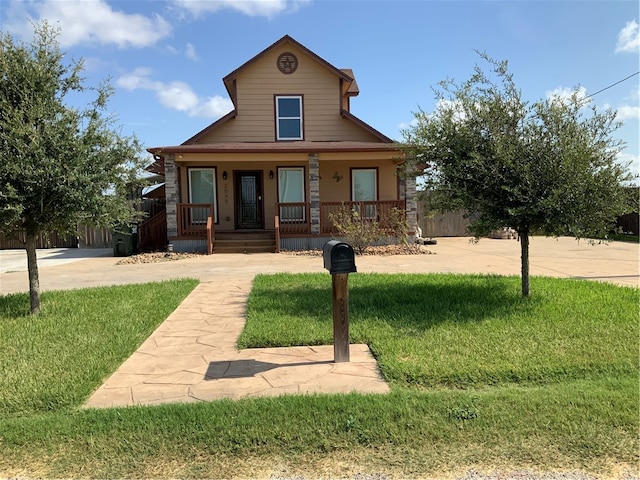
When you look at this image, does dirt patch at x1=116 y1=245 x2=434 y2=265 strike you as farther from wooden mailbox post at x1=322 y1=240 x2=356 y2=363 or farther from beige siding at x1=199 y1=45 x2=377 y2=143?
wooden mailbox post at x1=322 y1=240 x2=356 y2=363

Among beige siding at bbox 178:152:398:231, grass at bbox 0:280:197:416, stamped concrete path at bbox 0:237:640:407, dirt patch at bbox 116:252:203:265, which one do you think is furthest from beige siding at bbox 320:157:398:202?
grass at bbox 0:280:197:416

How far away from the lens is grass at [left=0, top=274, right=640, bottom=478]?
2.66m

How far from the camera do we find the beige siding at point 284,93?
16.9 metres

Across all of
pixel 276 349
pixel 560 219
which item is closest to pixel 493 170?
pixel 560 219

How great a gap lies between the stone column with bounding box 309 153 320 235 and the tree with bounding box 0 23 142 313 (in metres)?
8.79

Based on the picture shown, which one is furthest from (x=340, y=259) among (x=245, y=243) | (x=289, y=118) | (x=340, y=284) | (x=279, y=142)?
(x=289, y=118)

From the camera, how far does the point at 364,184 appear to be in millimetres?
17312

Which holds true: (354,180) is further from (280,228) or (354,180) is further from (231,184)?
(231,184)

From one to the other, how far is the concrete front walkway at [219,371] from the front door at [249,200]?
11.7 metres

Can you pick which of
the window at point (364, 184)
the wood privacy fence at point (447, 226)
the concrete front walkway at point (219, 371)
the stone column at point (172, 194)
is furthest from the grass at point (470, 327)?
the wood privacy fence at point (447, 226)

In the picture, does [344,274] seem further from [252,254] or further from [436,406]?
[252,254]

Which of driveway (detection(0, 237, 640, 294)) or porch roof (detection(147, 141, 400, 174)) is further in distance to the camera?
porch roof (detection(147, 141, 400, 174))

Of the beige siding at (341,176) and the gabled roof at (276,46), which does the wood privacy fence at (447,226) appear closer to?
the beige siding at (341,176)

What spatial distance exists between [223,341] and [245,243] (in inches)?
405
